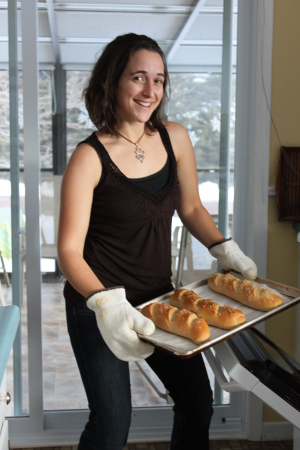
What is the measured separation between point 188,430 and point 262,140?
3.69 ft

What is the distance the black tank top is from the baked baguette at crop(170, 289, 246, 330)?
121 millimetres

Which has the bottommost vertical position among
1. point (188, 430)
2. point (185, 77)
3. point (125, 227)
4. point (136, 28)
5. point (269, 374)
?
point (188, 430)

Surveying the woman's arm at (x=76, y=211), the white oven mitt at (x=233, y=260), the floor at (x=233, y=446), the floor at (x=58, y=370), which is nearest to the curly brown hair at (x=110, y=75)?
the woman's arm at (x=76, y=211)

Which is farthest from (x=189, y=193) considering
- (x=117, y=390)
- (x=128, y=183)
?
(x=117, y=390)

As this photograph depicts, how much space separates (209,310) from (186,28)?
1251 millimetres

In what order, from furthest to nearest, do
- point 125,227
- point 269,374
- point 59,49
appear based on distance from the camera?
1. point 59,49
2. point 125,227
3. point 269,374

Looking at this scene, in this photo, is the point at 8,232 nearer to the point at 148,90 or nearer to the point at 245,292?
A: the point at 148,90

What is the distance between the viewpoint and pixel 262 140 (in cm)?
220

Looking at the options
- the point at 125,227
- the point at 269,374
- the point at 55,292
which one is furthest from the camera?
the point at 55,292

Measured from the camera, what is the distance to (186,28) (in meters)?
2.22

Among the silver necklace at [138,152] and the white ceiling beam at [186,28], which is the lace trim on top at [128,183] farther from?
the white ceiling beam at [186,28]

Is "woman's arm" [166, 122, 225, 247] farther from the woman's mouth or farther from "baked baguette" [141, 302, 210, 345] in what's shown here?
"baked baguette" [141, 302, 210, 345]

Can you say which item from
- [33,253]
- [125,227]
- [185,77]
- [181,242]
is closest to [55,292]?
[33,253]

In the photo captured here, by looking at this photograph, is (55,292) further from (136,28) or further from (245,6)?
(245,6)
